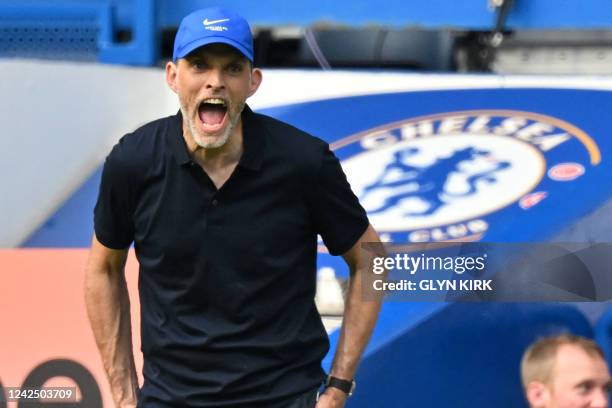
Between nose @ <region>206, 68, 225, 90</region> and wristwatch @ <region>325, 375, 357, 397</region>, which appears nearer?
nose @ <region>206, 68, 225, 90</region>

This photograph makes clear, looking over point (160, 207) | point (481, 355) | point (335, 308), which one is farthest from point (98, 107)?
point (160, 207)

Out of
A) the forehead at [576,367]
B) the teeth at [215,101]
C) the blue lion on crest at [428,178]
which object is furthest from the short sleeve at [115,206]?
the blue lion on crest at [428,178]

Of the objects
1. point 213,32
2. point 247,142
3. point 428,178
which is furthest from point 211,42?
point 428,178

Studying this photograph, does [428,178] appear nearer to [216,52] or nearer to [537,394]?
[537,394]

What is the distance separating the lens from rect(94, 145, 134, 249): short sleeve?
99.9 inches

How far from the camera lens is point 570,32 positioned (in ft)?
17.3

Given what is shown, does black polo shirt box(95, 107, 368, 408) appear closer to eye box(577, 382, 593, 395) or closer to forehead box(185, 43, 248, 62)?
forehead box(185, 43, 248, 62)

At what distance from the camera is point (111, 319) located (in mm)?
2703

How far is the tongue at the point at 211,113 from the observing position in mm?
2527

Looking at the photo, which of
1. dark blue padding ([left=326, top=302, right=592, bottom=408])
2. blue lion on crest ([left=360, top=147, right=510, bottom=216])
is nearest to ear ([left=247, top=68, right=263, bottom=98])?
dark blue padding ([left=326, top=302, right=592, bottom=408])

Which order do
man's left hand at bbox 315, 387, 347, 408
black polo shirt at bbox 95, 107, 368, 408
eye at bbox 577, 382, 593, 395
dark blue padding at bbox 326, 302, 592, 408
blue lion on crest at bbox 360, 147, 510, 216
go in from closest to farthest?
black polo shirt at bbox 95, 107, 368, 408, man's left hand at bbox 315, 387, 347, 408, eye at bbox 577, 382, 593, 395, dark blue padding at bbox 326, 302, 592, 408, blue lion on crest at bbox 360, 147, 510, 216

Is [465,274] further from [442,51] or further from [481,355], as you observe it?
[442,51]

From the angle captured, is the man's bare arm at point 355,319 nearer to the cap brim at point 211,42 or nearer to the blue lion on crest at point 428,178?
the cap brim at point 211,42

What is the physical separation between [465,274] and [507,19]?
179cm
